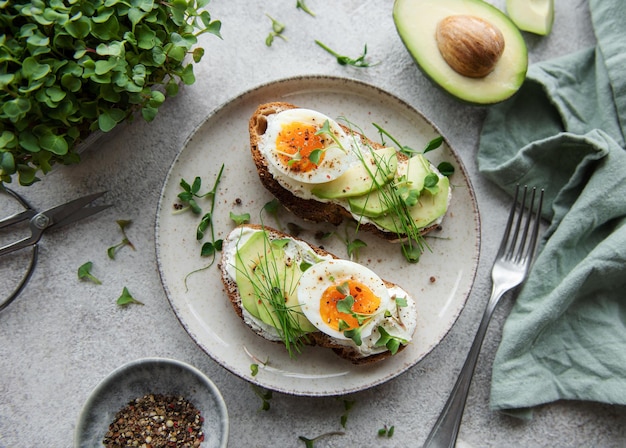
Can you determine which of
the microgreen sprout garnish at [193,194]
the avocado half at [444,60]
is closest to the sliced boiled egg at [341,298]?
the microgreen sprout garnish at [193,194]

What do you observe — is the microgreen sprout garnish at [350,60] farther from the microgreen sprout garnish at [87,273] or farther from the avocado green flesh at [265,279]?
the microgreen sprout garnish at [87,273]

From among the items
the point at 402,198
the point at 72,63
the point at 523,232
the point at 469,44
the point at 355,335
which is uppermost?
the point at 469,44

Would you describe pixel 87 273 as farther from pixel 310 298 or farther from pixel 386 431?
pixel 386 431

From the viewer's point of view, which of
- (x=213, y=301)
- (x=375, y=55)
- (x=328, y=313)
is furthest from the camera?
(x=375, y=55)

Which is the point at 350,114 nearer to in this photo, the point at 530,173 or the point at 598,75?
the point at 530,173

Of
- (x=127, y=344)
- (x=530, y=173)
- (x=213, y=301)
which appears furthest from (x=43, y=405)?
(x=530, y=173)

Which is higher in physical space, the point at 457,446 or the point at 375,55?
the point at 375,55

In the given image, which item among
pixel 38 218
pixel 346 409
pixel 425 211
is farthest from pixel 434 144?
pixel 38 218
